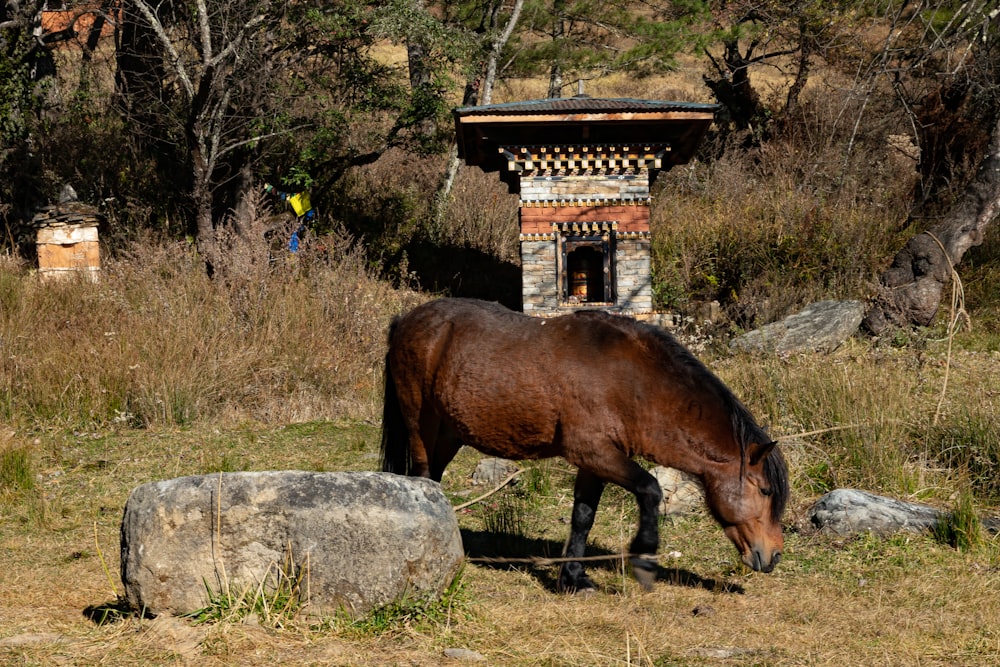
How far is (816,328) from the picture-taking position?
15352 millimetres

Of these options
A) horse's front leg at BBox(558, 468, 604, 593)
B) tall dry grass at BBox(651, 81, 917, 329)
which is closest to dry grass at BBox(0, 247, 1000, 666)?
horse's front leg at BBox(558, 468, 604, 593)

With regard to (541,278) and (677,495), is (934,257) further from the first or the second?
(677,495)

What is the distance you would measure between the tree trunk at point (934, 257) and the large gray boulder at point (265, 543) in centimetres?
1322

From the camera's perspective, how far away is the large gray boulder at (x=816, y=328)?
1457 centimetres

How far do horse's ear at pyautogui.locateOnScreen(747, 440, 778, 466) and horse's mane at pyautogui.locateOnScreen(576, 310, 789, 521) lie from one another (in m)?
0.03

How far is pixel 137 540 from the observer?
4809 mm

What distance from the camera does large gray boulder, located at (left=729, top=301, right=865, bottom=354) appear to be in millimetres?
14570

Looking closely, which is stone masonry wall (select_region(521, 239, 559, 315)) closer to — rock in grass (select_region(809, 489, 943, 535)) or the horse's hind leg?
rock in grass (select_region(809, 489, 943, 535))

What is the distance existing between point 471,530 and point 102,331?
653 centimetres

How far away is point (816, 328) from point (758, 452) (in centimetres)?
1055

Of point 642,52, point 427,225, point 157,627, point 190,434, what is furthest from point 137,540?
point 642,52

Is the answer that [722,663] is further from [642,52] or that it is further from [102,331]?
[642,52]

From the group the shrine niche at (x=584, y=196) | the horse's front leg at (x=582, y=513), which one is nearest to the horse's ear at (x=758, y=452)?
the horse's front leg at (x=582, y=513)

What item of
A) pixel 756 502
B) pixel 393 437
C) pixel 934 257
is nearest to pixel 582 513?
pixel 756 502
